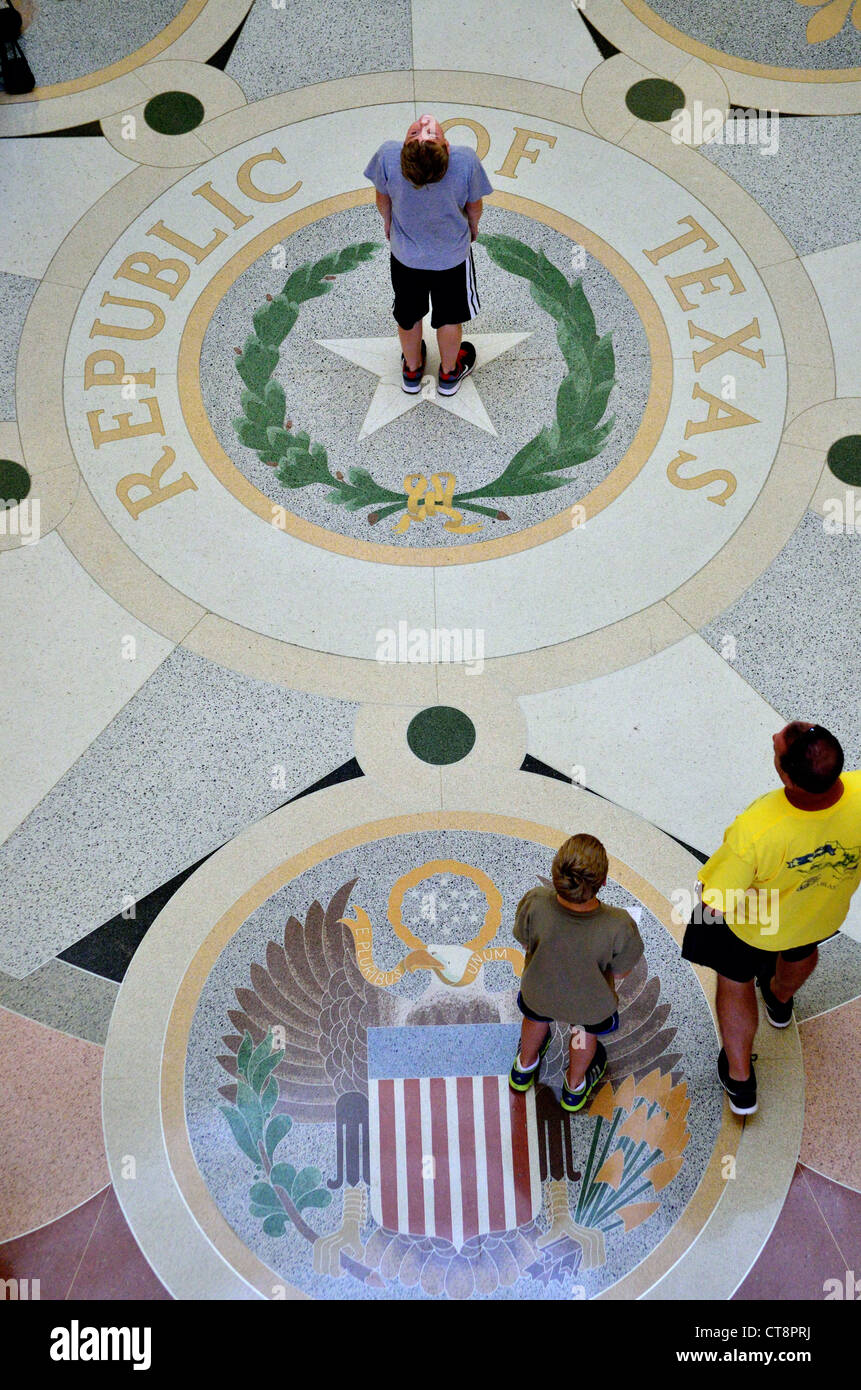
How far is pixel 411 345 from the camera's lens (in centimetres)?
576

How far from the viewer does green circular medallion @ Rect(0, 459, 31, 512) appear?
565cm

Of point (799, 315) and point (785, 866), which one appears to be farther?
point (799, 315)

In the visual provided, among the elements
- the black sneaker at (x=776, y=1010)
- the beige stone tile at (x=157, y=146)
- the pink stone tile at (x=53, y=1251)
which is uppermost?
the beige stone tile at (x=157, y=146)

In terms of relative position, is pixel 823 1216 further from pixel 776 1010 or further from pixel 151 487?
pixel 151 487

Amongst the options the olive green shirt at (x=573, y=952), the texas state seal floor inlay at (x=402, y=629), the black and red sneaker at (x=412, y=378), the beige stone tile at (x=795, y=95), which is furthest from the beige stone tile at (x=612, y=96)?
the olive green shirt at (x=573, y=952)

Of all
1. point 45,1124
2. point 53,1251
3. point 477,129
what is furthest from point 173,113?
point 53,1251

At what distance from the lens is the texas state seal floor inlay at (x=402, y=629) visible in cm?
410

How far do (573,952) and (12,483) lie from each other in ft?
11.5

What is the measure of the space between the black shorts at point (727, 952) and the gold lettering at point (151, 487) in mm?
3061

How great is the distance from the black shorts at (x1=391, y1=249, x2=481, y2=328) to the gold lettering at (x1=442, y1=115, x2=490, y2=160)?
140cm

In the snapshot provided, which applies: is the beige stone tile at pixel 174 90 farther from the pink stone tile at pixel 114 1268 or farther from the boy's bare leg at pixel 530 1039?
the pink stone tile at pixel 114 1268

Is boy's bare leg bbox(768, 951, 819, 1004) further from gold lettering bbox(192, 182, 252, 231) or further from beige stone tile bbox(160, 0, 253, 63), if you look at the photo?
beige stone tile bbox(160, 0, 253, 63)

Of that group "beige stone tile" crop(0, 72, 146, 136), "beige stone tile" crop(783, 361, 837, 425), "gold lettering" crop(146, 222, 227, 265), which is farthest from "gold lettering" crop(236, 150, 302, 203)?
"beige stone tile" crop(783, 361, 837, 425)
